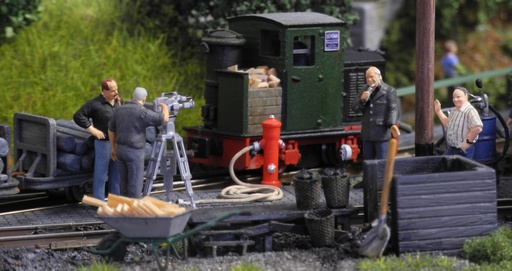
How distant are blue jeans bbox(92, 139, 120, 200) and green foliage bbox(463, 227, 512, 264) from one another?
15.6ft

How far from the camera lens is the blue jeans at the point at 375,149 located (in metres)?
14.1

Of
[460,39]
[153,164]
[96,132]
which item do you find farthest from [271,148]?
[460,39]

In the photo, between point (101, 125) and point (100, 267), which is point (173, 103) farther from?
point (100, 267)

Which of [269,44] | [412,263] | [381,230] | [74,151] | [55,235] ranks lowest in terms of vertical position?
[55,235]

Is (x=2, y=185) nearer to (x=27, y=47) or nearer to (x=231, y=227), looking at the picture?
(x=231, y=227)

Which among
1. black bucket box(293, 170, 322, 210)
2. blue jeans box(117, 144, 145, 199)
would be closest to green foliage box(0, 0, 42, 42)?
blue jeans box(117, 144, 145, 199)

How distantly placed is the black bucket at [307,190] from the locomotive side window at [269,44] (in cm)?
363

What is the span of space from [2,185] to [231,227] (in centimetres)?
292

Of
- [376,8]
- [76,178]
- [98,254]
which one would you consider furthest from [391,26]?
[98,254]

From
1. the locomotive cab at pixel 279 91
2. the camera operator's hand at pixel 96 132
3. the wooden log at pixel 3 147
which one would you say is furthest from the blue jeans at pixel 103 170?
the locomotive cab at pixel 279 91

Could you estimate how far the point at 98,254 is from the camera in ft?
39.2

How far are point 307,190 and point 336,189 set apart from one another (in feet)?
1.12

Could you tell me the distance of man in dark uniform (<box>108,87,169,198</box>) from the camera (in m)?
12.4

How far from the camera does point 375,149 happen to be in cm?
1420
